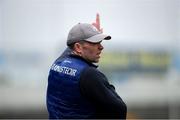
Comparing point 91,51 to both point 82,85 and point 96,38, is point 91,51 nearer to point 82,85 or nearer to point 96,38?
point 96,38

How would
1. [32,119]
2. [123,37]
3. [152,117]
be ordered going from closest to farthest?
[32,119] < [152,117] < [123,37]

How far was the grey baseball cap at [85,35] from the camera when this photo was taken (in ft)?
13.0

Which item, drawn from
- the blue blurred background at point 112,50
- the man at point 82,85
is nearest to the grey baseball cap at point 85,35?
the man at point 82,85

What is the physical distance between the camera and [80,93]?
393 cm

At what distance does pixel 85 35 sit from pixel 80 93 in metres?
0.31

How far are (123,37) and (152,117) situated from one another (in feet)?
5.42

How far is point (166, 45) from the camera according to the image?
13.8 metres

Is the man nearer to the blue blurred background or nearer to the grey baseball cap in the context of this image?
the grey baseball cap

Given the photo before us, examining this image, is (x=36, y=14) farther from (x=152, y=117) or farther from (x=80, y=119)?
(x=80, y=119)

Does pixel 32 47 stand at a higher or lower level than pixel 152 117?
higher

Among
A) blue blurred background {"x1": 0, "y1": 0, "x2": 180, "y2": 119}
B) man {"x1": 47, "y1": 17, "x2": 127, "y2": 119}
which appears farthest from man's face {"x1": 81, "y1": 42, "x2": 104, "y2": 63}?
blue blurred background {"x1": 0, "y1": 0, "x2": 180, "y2": 119}

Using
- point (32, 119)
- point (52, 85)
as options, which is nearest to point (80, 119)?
point (52, 85)

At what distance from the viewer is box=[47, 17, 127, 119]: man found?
12.7 ft

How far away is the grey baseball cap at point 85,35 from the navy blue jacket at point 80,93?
0.10 meters
